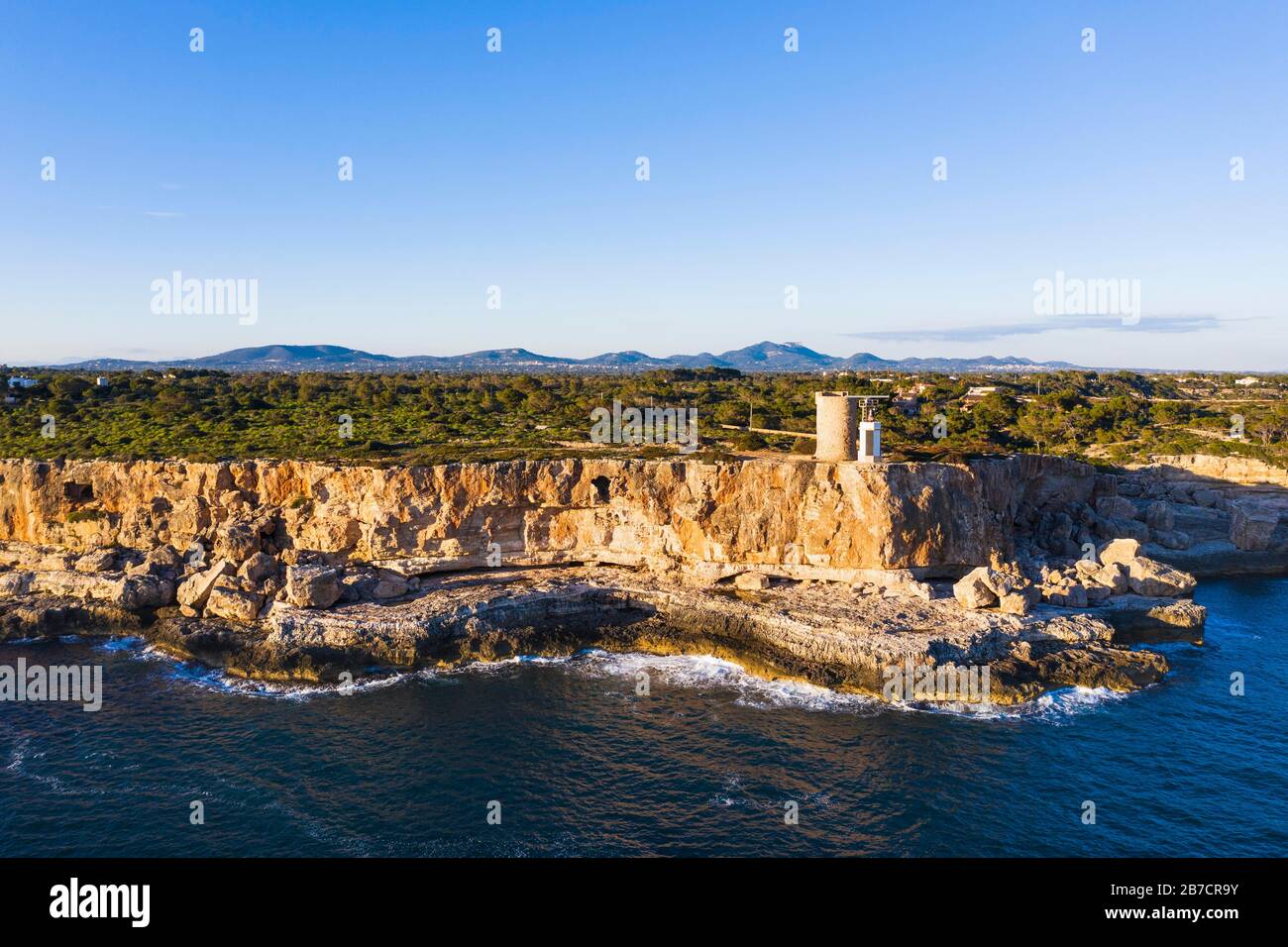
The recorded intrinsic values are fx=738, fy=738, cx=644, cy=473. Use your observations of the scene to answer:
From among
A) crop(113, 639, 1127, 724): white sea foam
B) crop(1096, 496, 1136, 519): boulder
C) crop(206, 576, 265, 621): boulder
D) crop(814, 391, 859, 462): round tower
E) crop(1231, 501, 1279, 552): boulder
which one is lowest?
crop(113, 639, 1127, 724): white sea foam

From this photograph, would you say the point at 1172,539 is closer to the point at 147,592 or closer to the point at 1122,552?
the point at 1122,552

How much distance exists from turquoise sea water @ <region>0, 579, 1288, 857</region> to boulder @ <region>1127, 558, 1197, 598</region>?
14.4 ft

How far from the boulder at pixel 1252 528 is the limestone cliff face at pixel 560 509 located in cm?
1677

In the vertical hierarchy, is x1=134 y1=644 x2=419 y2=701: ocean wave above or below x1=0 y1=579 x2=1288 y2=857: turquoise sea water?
above

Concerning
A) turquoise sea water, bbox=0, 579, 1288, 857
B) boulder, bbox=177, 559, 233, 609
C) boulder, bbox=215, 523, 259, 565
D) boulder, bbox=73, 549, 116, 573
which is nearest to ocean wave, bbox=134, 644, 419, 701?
turquoise sea water, bbox=0, 579, 1288, 857

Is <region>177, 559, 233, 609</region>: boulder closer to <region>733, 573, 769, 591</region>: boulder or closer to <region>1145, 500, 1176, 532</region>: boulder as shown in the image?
<region>733, 573, 769, 591</region>: boulder

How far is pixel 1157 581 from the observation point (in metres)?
33.2

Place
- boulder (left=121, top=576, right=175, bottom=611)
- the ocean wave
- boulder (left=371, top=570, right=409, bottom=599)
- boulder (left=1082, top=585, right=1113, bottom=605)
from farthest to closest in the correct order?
boulder (left=371, top=570, right=409, bottom=599), boulder (left=121, top=576, right=175, bottom=611), boulder (left=1082, top=585, right=1113, bottom=605), the ocean wave

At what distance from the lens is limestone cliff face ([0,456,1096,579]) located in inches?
1305

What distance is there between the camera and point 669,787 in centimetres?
2127

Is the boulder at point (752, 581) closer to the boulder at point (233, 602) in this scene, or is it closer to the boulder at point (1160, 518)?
the boulder at point (233, 602)

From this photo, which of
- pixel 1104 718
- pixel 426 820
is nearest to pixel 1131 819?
pixel 1104 718
